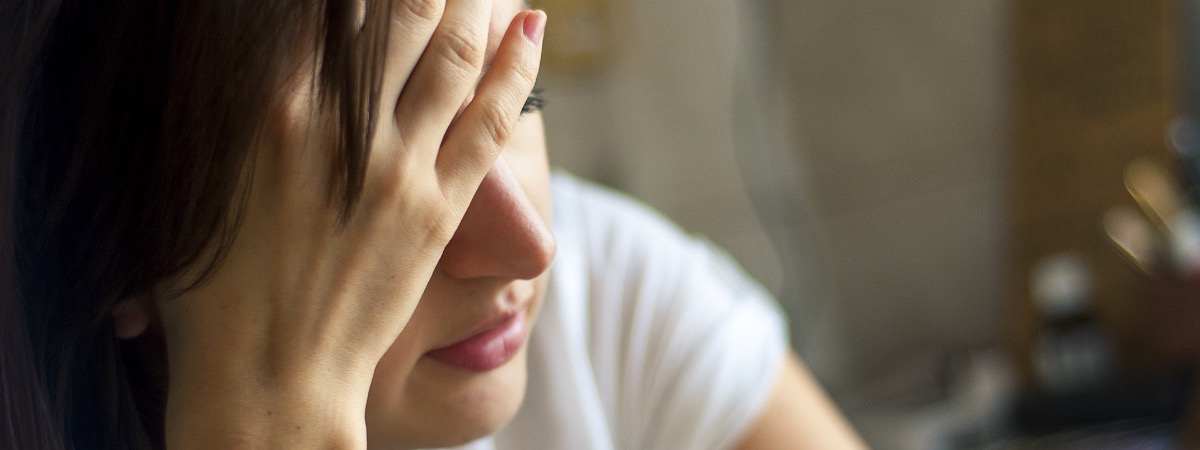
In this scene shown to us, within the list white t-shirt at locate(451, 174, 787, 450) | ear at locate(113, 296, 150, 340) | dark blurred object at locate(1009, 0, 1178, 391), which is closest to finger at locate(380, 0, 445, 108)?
ear at locate(113, 296, 150, 340)

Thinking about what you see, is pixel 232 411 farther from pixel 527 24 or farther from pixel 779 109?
pixel 779 109

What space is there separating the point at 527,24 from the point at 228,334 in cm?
14

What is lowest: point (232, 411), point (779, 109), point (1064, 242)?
point (1064, 242)

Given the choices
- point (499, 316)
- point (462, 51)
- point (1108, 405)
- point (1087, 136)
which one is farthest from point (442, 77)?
point (1087, 136)

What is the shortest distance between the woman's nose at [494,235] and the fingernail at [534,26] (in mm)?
49

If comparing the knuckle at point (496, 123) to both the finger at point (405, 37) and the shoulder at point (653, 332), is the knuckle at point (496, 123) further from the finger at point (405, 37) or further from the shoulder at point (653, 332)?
the shoulder at point (653, 332)

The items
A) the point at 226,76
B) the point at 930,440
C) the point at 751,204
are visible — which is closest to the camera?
the point at 226,76

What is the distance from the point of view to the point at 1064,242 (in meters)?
1.05

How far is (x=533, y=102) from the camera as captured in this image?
0.36 m

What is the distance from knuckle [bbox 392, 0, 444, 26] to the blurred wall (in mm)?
742

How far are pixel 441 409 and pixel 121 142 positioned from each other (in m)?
0.15

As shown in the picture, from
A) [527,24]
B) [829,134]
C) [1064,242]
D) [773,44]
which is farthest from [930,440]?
[527,24]

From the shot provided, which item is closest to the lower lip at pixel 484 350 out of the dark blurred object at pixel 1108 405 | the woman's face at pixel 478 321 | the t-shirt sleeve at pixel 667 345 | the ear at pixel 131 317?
the woman's face at pixel 478 321

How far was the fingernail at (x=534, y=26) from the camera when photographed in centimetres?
33
